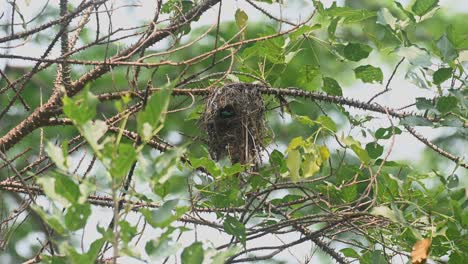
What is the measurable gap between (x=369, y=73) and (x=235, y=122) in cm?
41

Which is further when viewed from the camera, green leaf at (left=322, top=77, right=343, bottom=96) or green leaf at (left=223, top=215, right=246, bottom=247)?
green leaf at (left=322, top=77, right=343, bottom=96)

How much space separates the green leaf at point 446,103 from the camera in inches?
73.6

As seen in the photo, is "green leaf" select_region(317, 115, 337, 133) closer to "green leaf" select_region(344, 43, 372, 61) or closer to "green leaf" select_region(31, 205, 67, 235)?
"green leaf" select_region(344, 43, 372, 61)

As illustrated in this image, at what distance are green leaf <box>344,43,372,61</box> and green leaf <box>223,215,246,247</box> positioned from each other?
684mm

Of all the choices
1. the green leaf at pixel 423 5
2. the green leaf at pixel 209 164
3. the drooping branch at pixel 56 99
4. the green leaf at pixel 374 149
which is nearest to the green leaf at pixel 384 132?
the green leaf at pixel 374 149

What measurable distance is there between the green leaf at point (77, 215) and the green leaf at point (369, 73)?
4.16 feet

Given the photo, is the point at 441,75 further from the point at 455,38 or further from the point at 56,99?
the point at 56,99

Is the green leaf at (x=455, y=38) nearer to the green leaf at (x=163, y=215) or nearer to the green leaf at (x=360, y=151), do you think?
the green leaf at (x=360, y=151)

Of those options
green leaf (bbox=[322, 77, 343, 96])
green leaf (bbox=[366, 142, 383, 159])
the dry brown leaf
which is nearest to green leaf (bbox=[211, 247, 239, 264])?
the dry brown leaf

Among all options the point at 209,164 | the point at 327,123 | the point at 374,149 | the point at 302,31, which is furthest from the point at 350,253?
the point at 302,31

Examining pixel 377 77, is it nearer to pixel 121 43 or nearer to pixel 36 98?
pixel 121 43

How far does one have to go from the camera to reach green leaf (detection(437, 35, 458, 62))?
1856 mm

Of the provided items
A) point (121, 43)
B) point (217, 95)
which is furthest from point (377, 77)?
point (121, 43)

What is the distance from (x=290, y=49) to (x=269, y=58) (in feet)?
0.21
